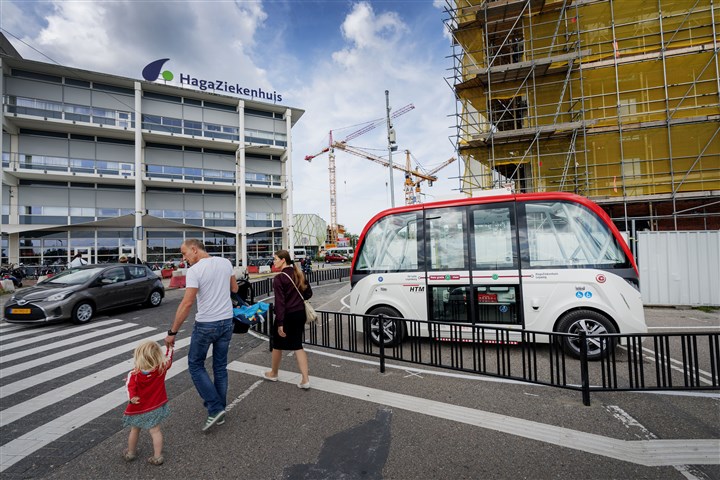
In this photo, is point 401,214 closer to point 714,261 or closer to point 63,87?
point 714,261

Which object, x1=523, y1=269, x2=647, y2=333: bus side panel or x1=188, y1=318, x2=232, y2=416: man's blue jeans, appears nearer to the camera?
x1=188, y1=318, x2=232, y2=416: man's blue jeans

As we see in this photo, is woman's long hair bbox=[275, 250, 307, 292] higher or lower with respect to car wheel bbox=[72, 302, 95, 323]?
higher

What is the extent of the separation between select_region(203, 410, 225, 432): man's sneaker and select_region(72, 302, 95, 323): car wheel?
25.7ft

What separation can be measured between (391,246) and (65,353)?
21.2 ft

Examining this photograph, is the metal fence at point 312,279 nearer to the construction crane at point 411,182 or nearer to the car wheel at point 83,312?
the car wheel at point 83,312

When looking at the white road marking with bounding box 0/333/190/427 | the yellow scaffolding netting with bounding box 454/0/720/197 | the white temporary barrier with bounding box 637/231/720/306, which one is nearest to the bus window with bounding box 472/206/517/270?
the white road marking with bounding box 0/333/190/427

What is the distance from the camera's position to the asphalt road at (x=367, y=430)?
268 cm

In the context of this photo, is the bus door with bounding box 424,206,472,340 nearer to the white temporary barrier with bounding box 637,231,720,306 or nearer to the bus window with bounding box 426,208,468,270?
the bus window with bounding box 426,208,468,270

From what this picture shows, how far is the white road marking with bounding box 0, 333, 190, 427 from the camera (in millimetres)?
3812

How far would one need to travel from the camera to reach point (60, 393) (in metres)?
4.41

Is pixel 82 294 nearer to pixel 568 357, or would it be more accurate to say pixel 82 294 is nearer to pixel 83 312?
pixel 83 312

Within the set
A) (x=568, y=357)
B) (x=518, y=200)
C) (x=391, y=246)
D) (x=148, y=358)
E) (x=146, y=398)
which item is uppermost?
(x=518, y=200)

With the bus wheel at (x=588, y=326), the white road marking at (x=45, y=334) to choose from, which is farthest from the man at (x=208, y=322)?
the white road marking at (x=45, y=334)

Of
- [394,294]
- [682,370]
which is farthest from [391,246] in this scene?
[682,370]
